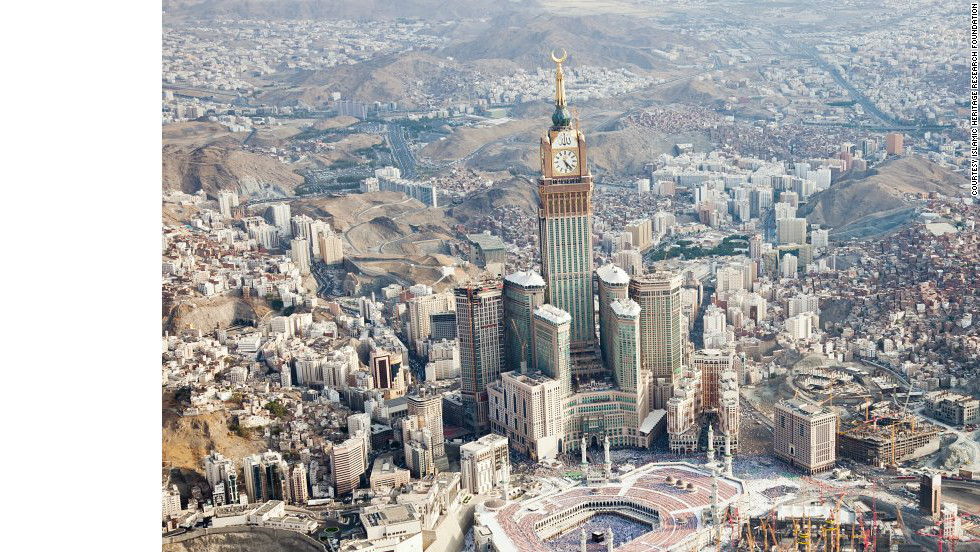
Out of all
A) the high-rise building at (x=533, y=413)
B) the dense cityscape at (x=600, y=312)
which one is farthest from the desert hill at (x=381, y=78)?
the high-rise building at (x=533, y=413)

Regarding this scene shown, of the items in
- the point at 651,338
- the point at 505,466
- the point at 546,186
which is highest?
the point at 546,186

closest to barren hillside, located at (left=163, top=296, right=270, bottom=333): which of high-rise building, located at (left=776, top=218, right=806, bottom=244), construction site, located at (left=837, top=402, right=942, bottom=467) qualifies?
construction site, located at (left=837, top=402, right=942, bottom=467)

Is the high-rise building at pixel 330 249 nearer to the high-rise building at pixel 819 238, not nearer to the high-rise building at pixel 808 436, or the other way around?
the high-rise building at pixel 819 238

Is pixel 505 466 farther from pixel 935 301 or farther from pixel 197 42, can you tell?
pixel 197 42

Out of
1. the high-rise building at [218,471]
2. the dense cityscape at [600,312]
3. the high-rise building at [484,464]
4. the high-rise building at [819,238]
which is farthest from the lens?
the high-rise building at [819,238]

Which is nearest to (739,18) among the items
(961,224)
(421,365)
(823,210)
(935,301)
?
(823,210)

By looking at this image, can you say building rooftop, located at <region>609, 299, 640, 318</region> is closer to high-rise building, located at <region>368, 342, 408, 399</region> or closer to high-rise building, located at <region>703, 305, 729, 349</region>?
high-rise building, located at <region>368, 342, 408, 399</region>
